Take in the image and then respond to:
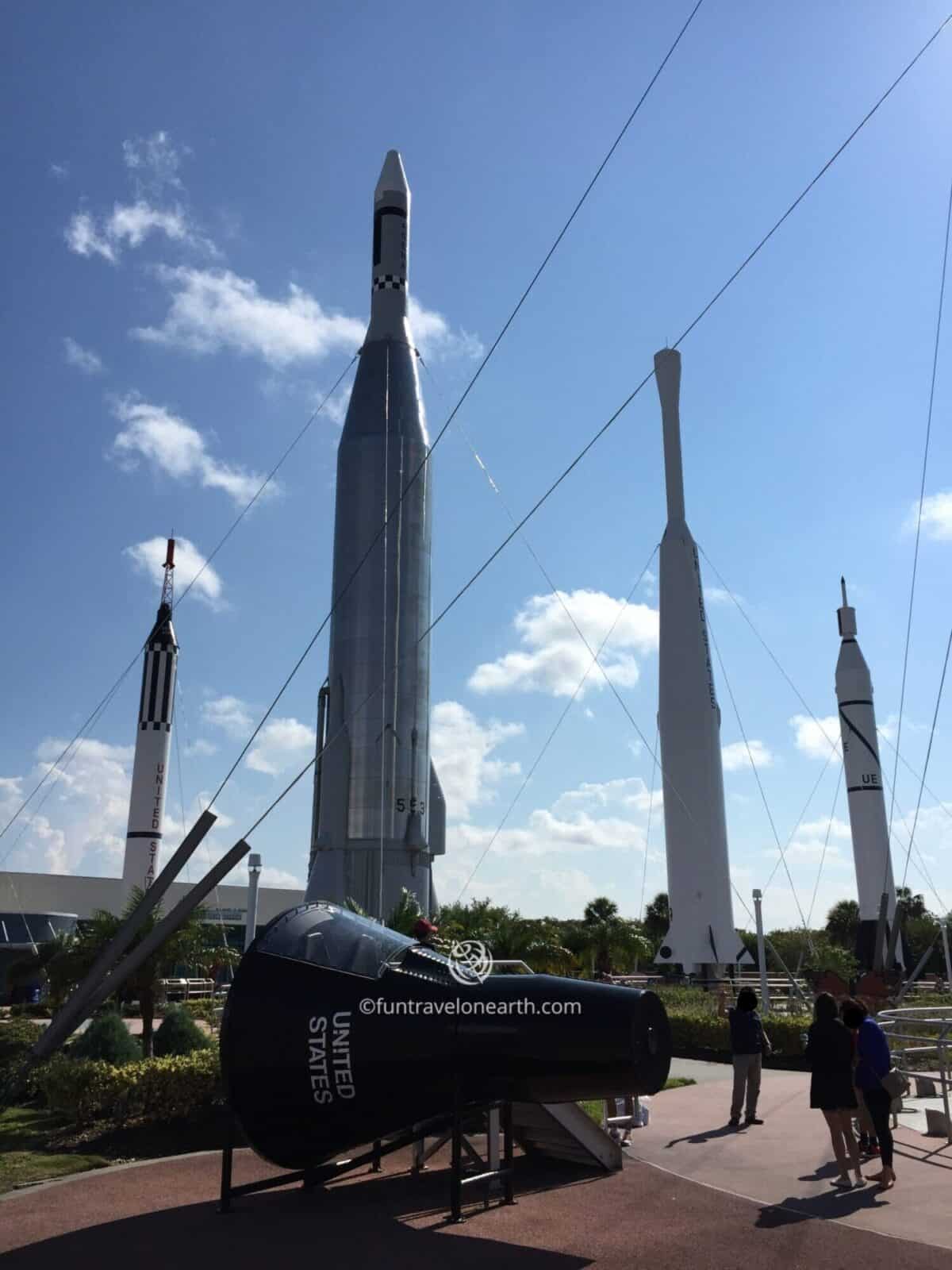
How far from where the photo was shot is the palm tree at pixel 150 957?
48.8 ft

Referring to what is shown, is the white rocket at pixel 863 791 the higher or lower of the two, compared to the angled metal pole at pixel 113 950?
higher

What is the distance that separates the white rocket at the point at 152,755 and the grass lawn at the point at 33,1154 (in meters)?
21.2

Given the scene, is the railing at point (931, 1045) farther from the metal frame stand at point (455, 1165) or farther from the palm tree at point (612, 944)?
the palm tree at point (612, 944)

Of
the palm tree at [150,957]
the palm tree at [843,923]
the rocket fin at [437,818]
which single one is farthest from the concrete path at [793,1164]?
the palm tree at [843,923]

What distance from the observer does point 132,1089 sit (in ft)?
36.5

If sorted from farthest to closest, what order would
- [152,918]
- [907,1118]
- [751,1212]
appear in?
[152,918], [907,1118], [751,1212]

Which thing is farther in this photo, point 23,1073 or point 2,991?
point 2,991

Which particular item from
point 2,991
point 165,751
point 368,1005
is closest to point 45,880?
point 2,991

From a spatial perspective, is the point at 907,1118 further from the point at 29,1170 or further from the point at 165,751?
the point at 165,751

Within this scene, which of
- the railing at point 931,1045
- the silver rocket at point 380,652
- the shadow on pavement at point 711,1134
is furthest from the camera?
the silver rocket at point 380,652

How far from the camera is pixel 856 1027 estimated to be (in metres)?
8.30

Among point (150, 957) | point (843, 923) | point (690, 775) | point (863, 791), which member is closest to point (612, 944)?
point (690, 775)

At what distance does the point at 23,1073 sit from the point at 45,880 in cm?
4584

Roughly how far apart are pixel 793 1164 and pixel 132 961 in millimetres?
6225
